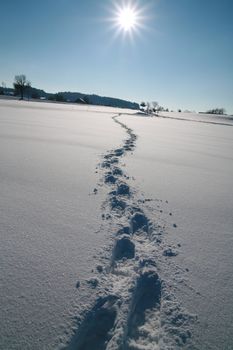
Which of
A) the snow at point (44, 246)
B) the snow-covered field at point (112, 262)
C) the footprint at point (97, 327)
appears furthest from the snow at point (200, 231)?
the snow at point (44, 246)

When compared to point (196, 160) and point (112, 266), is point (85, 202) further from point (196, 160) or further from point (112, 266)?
point (196, 160)

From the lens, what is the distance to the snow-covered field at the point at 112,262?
976 mm

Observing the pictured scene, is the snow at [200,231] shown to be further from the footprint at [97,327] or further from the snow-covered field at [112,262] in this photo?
the footprint at [97,327]

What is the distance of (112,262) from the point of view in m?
1.42

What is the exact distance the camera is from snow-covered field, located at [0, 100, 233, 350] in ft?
3.20

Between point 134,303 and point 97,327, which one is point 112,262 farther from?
point 97,327

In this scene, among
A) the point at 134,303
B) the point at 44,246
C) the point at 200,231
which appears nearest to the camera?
the point at 134,303

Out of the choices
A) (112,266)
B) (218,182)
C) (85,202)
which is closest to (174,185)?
(218,182)

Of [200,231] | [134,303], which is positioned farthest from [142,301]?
[200,231]

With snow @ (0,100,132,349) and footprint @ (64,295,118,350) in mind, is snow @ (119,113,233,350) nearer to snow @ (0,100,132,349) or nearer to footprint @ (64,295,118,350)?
footprint @ (64,295,118,350)

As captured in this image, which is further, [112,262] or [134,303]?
[112,262]

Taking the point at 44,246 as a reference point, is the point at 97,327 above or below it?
below

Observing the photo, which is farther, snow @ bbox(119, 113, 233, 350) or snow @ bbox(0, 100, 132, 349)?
snow @ bbox(119, 113, 233, 350)

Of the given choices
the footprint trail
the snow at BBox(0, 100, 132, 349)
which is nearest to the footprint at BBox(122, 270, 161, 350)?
the footprint trail
